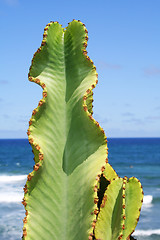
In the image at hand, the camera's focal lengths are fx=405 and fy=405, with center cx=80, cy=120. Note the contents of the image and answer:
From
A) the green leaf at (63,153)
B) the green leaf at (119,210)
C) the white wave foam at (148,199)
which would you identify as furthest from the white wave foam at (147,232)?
the green leaf at (63,153)

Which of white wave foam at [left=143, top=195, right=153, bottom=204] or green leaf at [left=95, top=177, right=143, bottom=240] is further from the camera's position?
white wave foam at [left=143, top=195, right=153, bottom=204]

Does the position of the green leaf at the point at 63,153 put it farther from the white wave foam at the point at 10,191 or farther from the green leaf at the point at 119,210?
the white wave foam at the point at 10,191

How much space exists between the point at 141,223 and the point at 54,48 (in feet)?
50.6

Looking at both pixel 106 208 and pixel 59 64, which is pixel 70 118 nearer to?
pixel 59 64

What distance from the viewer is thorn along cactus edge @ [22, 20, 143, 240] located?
1.82 metres

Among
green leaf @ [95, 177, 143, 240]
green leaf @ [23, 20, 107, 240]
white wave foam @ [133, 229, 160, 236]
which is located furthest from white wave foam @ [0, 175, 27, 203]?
green leaf @ [23, 20, 107, 240]

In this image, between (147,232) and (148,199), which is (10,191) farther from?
(147,232)

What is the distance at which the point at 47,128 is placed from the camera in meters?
1.91

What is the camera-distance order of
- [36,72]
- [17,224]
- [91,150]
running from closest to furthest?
1. [91,150]
2. [36,72]
3. [17,224]

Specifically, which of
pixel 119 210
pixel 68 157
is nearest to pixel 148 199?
pixel 119 210

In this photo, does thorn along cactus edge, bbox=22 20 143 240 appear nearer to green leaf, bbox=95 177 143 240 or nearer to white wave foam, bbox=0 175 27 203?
green leaf, bbox=95 177 143 240

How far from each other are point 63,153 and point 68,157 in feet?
0.10

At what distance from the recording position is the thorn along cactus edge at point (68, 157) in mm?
1821

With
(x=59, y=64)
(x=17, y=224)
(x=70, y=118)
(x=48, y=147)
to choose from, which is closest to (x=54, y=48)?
(x=59, y=64)
